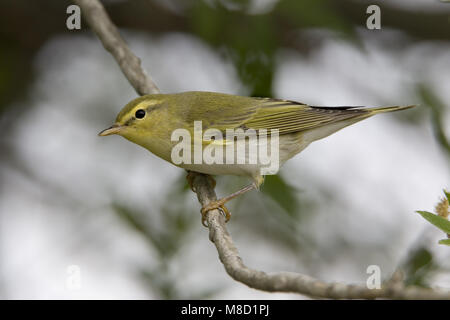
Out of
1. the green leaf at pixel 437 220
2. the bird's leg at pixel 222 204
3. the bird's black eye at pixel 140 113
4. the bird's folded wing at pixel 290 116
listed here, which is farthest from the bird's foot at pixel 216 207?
the green leaf at pixel 437 220

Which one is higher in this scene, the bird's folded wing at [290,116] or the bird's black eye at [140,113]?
the bird's folded wing at [290,116]

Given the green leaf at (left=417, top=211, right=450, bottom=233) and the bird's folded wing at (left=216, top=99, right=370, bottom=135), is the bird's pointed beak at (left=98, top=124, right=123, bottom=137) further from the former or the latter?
the green leaf at (left=417, top=211, right=450, bottom=233)

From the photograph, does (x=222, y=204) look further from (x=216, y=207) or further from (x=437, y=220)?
(x=437, y=220)

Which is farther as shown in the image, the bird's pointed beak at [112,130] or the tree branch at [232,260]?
the bird's pointed beak at [112,130]

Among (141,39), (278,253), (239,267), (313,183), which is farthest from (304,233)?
(141,39)

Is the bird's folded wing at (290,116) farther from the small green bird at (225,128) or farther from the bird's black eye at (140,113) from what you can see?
the bird's black eye at (140,113)

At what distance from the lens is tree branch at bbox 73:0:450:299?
1.27 m

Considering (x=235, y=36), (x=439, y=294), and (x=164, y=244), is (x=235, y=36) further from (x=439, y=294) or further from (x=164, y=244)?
(x=439, y=294)

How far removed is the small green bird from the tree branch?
7.7 inches

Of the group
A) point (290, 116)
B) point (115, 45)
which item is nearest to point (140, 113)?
point (115, 45)

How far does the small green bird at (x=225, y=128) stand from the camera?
3.06 meters

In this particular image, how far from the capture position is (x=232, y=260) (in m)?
2.01

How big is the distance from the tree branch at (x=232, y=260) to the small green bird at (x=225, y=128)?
0.19 meters

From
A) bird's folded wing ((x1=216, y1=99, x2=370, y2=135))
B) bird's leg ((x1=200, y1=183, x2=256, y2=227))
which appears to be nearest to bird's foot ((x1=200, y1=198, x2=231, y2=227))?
bird's leg ((x1=200, y1=183, x2=256, y2=227))
